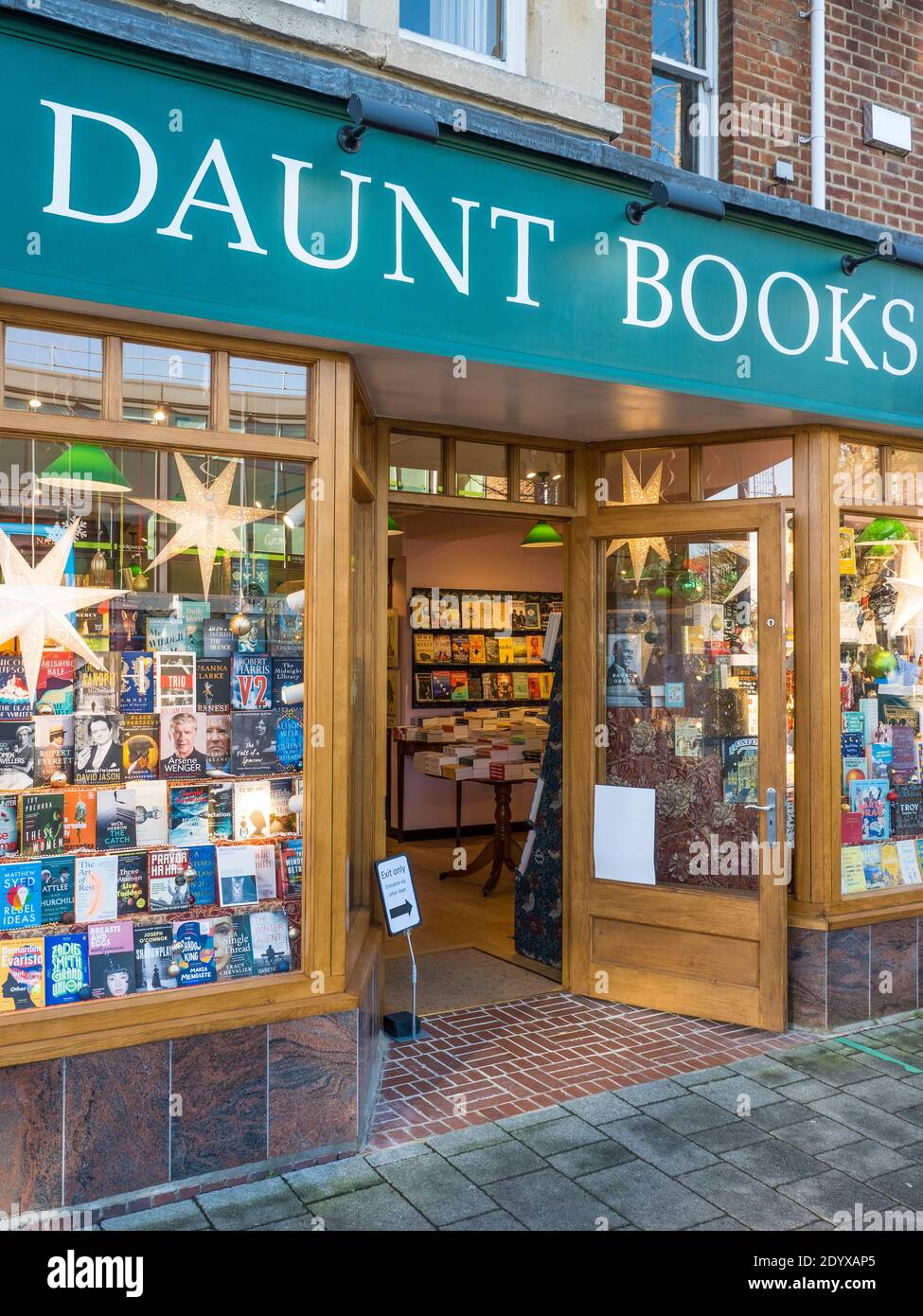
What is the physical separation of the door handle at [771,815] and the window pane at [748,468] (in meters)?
1.65

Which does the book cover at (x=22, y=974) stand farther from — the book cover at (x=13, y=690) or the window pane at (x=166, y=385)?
the window pane at (x=166, y=385)

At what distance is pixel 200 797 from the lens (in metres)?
3.89

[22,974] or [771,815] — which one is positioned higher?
[771,815]

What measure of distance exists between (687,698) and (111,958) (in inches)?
129

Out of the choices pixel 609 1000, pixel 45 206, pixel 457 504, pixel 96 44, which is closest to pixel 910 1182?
pixel 609 1000

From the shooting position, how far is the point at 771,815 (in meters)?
5.19

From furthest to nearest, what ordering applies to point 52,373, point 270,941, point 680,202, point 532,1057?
point 532,1057
point 680,202
point 270,941
point 52,373

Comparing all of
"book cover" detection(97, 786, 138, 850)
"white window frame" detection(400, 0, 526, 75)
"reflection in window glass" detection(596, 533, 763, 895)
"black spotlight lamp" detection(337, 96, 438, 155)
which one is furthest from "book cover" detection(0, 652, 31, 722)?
"white window frame" detection(400, 0, 526, 75)

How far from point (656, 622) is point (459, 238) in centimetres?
243

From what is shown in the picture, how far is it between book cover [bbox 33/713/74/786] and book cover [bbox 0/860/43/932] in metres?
0.31

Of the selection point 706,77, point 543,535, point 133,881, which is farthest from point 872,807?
point 706,77

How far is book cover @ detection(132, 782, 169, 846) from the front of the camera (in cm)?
377

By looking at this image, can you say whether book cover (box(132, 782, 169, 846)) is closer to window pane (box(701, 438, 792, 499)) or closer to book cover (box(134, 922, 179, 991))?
book cover (box(134, 922, 179, 991))

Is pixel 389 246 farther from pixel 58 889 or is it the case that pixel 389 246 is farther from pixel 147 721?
pixel 58 889
